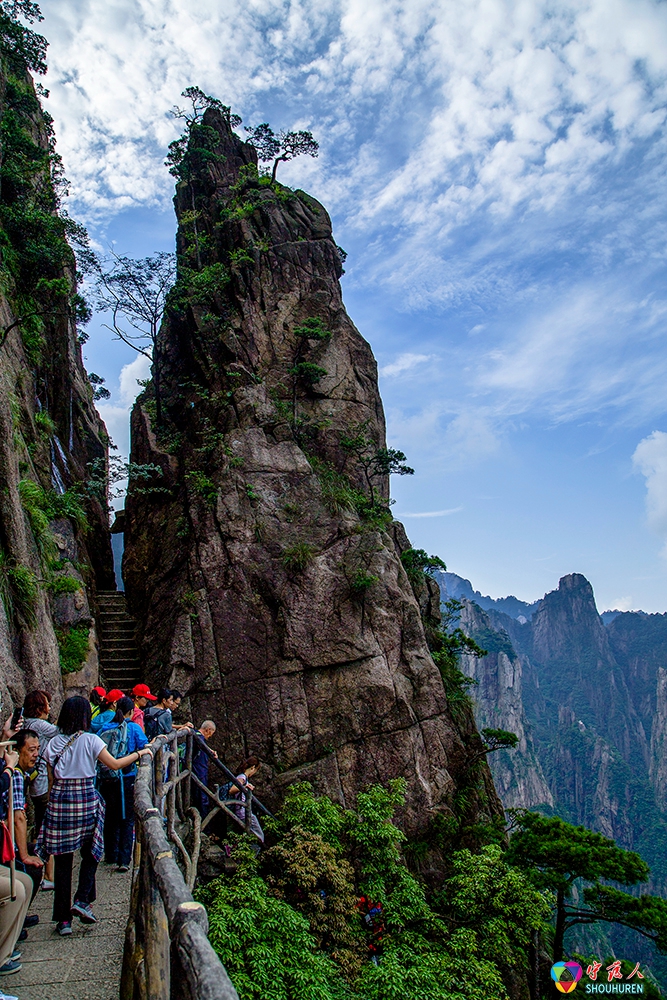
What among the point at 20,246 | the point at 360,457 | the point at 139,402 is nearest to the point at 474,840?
the point at 360,457

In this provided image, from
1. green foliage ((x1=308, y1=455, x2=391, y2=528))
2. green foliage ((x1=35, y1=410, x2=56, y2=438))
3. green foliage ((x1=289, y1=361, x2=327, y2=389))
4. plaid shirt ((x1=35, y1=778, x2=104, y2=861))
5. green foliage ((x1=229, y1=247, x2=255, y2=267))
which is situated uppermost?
green foliage ((x1=229, y1=247, x2=255, y2=267))

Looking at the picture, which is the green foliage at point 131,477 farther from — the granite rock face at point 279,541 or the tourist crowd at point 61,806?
the tourist crowd at point 61,806

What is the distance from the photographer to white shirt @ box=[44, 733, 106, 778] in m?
4.12

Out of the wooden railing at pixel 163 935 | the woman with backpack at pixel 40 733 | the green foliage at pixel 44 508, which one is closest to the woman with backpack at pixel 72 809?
the woman with backpack at pixel 40 733

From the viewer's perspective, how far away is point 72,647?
1316cm

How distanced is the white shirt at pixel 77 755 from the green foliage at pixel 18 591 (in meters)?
5.92

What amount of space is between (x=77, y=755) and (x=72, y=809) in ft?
1.23

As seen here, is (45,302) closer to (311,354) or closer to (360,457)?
(311,354)

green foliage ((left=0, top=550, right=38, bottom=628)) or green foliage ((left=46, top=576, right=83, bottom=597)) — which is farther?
green foliage ((left=46, top=576, right=83, bottom=597))

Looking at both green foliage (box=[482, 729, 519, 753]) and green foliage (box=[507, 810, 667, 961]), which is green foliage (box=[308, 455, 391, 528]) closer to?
green foliage (box=[482, 729, 519, 753])

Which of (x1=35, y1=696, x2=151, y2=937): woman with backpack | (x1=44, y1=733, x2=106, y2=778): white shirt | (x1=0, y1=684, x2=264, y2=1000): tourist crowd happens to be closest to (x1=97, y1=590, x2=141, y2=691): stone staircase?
(x1=0, y1=684, x2=264, y2=1000): tourist crowd

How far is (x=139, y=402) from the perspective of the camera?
22.3 m
